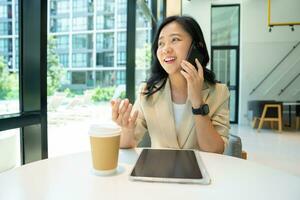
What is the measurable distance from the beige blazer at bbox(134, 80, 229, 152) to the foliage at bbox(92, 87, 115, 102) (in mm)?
996

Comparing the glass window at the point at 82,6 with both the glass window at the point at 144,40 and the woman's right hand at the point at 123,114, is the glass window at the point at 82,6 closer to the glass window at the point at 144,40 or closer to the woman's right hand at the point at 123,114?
the woman's right hand at the point at 123,114

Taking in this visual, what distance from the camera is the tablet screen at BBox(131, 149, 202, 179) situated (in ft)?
2.51

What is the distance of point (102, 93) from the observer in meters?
2.49

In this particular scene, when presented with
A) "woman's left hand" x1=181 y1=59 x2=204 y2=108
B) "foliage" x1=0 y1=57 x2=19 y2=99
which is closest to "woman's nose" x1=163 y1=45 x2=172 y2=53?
"woman's left hand" x1=181 y1=59 x2=204 y2=108

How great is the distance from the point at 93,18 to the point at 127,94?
823 millimetres

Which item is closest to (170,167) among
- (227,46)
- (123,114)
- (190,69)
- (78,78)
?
(123,114)

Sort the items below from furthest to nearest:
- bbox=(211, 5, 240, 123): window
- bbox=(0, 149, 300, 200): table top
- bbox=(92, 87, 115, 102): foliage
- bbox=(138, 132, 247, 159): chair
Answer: bbox=(211, 5, 240, 123): window, bbox=(92, 87, 115, 102): foliage, bbox=(138, 132, 247, 159): chair, bbox=(0, 149, 300, 200): table top

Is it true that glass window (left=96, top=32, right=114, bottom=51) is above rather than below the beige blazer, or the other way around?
above

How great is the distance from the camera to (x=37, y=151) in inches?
51.3

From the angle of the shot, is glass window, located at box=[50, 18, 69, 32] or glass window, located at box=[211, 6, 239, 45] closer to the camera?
glass window, located at box=[50, 18, 69, 32]

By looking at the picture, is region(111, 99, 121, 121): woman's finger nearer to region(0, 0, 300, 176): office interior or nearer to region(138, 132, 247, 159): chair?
region(0, 0, 300, 176): office interior

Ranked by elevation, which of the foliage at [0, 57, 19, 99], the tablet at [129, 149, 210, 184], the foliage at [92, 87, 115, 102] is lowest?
the tablet at [129, 149, 210, 184]

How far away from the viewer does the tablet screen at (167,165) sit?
766mm

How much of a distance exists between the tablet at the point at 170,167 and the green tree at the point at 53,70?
77 cm
